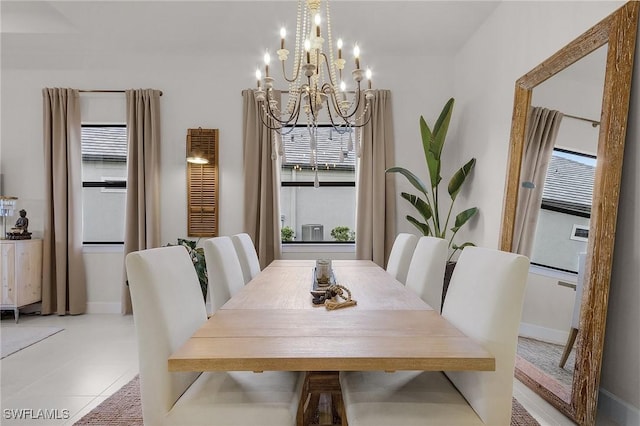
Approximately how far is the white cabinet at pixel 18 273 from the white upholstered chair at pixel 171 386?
359 centimetres

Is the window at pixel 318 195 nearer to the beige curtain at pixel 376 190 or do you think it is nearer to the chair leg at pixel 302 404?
the beige curtain at pixel 376 190

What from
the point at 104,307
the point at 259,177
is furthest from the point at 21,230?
the point at 259,177

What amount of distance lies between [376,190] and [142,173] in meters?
2.64

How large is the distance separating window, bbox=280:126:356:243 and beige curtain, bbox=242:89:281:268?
0.32 meters

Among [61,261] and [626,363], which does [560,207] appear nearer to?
[626,363]

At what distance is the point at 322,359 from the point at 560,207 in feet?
6.69

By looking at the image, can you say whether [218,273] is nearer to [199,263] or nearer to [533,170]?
[199,263]

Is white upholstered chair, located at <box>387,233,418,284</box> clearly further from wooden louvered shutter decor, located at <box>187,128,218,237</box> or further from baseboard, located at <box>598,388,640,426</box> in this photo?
wooden louvered shutter decor, located at <box>187,128,218,237</box>

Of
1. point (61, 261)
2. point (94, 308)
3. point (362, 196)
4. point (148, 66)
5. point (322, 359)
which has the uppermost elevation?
point (148, 66)

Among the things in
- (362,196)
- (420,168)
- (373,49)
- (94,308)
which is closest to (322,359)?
(362,196)

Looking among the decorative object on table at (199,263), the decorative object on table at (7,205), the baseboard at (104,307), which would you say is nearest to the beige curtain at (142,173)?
the baseboard at (104,307)

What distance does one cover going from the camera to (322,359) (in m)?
1.00

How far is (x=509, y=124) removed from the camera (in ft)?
9.91

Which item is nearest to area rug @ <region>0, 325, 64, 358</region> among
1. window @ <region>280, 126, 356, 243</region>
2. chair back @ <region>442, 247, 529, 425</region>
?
window @ <region>280, 126, 356, 243</region>
